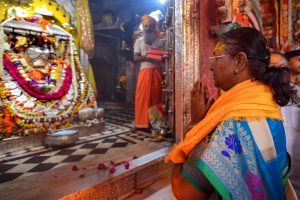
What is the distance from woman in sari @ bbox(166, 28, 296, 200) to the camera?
0.98 metres

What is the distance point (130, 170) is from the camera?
259cm

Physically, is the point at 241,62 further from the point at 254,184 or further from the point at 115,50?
the point at 115,50

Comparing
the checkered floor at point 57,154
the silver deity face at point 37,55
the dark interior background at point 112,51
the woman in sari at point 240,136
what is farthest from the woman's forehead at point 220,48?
the dark interior background at point 112,51

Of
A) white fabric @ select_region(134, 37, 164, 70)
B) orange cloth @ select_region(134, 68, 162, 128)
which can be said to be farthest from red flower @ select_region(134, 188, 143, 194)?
white fabric @ select_region(134, 37, 164, 70)

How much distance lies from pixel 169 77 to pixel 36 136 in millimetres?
2820

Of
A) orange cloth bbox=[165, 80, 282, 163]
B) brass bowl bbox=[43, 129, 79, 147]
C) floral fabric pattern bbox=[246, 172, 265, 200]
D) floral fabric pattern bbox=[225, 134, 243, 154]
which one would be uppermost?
orange cloth bbox=[165, 80, 282, 163]

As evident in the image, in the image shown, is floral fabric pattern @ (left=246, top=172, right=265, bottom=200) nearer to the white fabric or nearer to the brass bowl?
the brass bowl

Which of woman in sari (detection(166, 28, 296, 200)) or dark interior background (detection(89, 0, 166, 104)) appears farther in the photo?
dark interior background (detection(89, 0, 166, 104))

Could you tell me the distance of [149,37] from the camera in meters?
4.94

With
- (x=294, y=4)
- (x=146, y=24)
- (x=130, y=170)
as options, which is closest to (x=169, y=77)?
(x=146, y=24)

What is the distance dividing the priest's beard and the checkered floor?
7.09 ft

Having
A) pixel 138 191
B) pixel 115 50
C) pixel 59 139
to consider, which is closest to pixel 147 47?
pixel 59 139

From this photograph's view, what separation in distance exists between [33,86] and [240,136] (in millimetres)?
4313

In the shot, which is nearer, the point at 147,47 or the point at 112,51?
the point at 147,47
